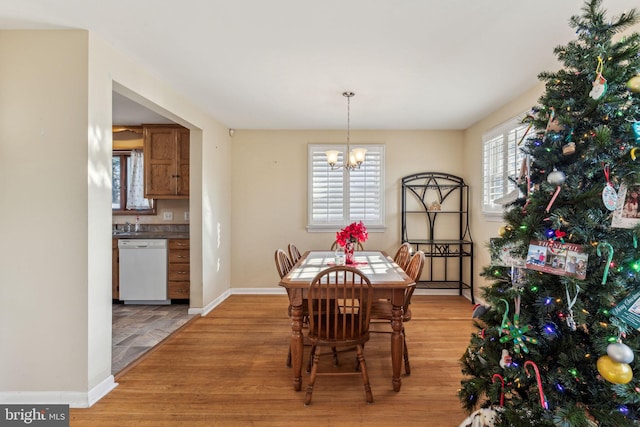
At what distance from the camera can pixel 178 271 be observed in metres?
4.19

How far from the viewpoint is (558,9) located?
6.10ft

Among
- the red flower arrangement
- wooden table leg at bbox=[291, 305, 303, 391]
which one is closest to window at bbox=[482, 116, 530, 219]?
the red flower arrangement

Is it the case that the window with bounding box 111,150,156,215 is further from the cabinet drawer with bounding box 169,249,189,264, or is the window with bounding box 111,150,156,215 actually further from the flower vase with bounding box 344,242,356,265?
the flower vase with bounding box 344,242,356,265

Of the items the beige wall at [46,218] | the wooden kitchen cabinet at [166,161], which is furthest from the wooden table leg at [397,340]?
the wooden kitchen cabinet at [166,161]

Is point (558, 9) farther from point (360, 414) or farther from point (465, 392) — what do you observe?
point (360, 414)

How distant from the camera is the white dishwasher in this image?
4.14 m

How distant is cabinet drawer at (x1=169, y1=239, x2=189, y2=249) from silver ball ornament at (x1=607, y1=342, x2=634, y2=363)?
4.12 meters

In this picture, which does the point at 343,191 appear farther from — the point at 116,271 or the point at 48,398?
the point at 48,398

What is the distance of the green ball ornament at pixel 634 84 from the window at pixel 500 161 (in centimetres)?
216

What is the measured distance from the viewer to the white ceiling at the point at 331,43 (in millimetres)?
1872

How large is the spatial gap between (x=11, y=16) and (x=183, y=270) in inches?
117

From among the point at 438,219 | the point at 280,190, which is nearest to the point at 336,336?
the point at 280,190

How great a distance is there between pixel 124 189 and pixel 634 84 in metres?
5.44

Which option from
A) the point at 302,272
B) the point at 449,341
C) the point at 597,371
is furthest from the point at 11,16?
the point at 449,341
